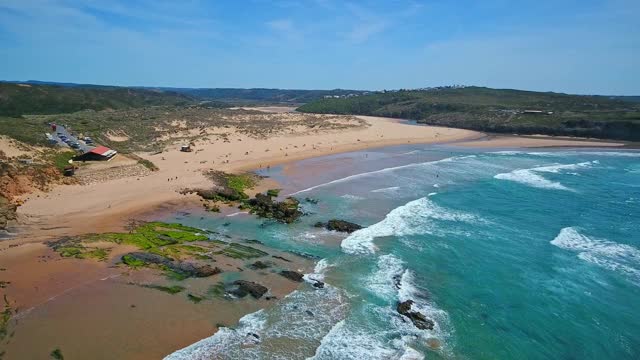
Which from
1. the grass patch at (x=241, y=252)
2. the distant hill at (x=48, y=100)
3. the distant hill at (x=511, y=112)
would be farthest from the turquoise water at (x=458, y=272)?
the distant hill at (x=48, y=100)

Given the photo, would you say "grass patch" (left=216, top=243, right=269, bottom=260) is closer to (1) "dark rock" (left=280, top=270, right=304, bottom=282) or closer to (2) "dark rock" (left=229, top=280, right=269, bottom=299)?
(1) "dark rock" (left=280, top=270, right=304, bottom=282)

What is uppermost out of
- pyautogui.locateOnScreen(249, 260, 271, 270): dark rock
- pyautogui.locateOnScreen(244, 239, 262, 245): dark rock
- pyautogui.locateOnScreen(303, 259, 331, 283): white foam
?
pyautogui.locateOnScreen(249, 260, 271, 270): dark rock

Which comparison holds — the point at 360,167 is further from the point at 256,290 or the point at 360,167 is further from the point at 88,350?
the point at 88,350

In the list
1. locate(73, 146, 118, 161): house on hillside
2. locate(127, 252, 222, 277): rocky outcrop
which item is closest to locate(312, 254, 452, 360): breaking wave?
locate(127, 252, 222, 277): rocky outcrop

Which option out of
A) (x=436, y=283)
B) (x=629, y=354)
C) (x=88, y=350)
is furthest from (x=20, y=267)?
(x=629, y=354)

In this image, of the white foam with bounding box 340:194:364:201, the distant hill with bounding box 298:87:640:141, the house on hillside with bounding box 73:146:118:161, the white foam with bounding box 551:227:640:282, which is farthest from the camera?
the distant hill with bounding box 298:87:640:141

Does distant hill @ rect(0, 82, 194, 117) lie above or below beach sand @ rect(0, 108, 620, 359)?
above
